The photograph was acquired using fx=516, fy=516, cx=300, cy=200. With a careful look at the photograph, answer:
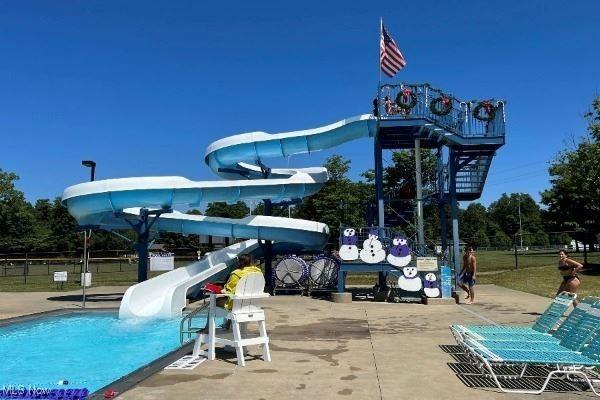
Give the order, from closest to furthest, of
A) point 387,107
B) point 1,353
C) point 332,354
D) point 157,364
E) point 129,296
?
1. point 157,364
2. point 332,354
3. point 1,353
4. point 129,296
5. point 387,107

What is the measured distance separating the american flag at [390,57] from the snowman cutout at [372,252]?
7518 mm

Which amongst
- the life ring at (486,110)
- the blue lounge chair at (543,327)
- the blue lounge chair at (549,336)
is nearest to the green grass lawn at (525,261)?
the life ring at (486,110)

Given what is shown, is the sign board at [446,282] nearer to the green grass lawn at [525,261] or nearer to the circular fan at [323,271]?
the circular fan at [323,271]

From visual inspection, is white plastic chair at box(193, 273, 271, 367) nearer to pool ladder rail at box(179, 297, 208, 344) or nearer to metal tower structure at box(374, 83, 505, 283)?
pool ladder rail at box(179, 297, 208, 344)

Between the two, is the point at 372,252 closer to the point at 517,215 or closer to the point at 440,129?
the point at 440,129

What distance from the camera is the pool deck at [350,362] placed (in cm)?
645

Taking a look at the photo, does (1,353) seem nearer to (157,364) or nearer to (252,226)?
(157,364)

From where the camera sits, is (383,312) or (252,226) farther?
(252,226)

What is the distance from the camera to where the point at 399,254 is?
61.2 feet

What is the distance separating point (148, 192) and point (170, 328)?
6172mm

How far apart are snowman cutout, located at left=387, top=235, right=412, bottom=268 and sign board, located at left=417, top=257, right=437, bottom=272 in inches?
18.2

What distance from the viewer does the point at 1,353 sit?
38.0ft

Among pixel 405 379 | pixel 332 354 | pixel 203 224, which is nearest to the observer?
pixel 405 379

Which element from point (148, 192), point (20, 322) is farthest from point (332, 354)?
point (148, 192)
